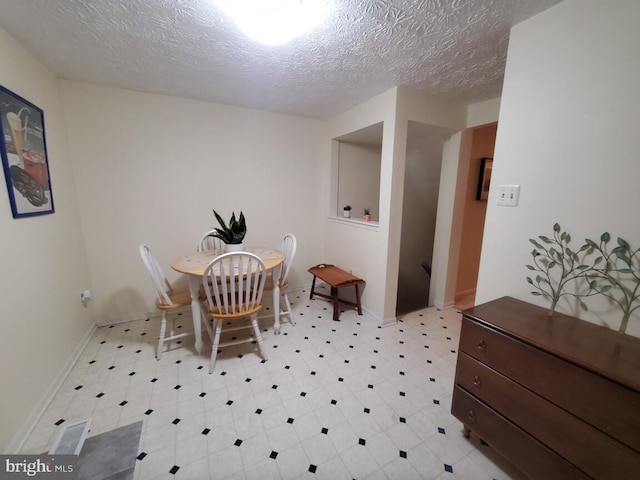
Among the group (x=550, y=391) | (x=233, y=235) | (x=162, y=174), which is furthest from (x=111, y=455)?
(x=162, y=174)

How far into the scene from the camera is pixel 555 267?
4.16 feet

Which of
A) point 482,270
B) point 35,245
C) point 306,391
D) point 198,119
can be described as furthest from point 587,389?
point 198,119

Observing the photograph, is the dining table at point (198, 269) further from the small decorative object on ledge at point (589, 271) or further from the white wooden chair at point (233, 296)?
the small decorative object on ledge at point (589, 271)

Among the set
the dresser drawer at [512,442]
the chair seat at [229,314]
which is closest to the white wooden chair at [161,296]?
the chair seat at [229,314]

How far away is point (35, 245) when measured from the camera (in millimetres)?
1614

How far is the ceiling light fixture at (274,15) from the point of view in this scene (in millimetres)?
1208

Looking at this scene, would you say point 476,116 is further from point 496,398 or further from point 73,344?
point 73,344

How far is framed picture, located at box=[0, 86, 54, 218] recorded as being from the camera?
4.64 feet

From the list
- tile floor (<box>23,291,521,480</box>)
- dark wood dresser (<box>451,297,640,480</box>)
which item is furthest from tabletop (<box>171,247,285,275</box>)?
dark wood dresser (<box>451,297,640,480</box>)

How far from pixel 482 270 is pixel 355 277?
1.36 metres

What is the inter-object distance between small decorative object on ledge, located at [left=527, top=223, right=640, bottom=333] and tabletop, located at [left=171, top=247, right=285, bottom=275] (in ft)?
5.81

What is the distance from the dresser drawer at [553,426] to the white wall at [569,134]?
49 cm

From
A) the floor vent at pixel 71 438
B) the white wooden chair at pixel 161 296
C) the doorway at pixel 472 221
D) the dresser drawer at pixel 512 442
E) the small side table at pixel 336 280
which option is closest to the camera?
the dresser drawer at pixel 512 442

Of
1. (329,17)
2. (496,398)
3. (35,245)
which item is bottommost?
(496,398)
